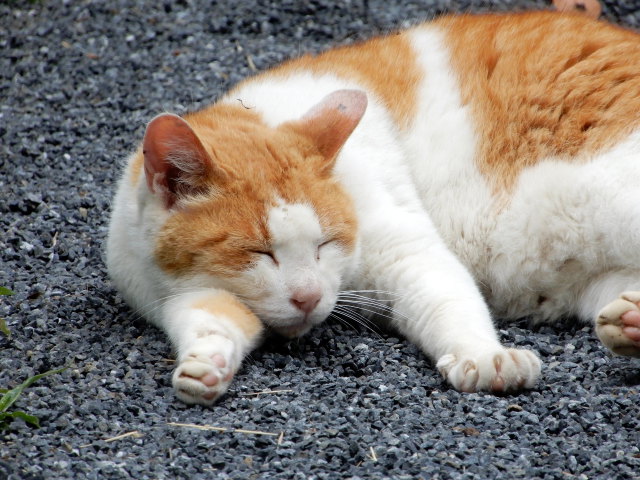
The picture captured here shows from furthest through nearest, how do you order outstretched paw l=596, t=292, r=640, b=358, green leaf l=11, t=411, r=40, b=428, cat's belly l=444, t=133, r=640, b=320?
cat's belly l=444, t=133, r=640, b=320
outstretched paw l=596, t=292, r=640, b=358
green leaf l=11, t=411, r=40, b=428

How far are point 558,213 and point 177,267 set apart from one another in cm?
157

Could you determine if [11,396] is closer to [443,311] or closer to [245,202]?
[245,202]

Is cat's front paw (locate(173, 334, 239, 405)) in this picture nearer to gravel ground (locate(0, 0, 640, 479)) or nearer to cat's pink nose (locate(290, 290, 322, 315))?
gravel ground (locate(0, 0, 640, 479))

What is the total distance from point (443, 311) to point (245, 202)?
0.86m

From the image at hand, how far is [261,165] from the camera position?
3.38 metres

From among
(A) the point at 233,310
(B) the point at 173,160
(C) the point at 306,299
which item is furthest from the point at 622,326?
(B) the point at 173,160

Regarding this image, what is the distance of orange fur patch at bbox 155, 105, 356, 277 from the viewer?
321cm

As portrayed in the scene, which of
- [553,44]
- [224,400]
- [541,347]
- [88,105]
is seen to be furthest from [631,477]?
[88,105]

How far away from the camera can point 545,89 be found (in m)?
3.92

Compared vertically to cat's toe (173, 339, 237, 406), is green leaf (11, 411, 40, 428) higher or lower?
lower

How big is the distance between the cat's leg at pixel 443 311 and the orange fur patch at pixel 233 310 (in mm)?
624

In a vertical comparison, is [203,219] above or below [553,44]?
below

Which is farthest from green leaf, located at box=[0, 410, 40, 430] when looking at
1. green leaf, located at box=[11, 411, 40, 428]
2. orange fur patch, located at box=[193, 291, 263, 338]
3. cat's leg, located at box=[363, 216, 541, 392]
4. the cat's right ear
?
cat's leg, located at box=[363, 216, 541, 392]

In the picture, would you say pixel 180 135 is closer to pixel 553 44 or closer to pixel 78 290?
pixel 78 290
